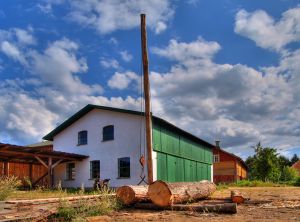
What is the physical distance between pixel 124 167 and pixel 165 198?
1541cm

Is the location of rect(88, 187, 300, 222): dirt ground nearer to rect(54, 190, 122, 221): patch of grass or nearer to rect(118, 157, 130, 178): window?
rect(54, 190, 122, 221): patch of grass

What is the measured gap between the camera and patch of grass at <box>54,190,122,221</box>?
1056cm

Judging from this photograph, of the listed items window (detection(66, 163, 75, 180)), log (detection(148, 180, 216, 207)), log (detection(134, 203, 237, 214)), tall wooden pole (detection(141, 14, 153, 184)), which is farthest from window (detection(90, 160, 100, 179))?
log (detection(134, 203, 237, 214))

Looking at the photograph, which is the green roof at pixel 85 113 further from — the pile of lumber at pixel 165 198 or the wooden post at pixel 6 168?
the pile of lumber at pixel 165 198

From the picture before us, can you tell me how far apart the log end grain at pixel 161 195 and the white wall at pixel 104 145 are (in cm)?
1410

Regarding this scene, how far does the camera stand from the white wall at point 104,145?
2733 cm

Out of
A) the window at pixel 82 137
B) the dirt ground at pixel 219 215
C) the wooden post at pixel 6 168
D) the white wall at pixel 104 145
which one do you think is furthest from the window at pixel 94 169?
the dirt ground at pixel 219 215

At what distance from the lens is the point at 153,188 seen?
42.4 feet

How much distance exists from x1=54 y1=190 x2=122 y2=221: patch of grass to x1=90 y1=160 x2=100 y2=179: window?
666 inches

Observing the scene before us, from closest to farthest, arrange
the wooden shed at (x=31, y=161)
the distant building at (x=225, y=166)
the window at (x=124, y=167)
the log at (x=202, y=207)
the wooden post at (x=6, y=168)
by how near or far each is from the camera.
Answer: the log at (x=202, y=207), the wooden shed at (x=31, y=161), the wooden post at (x=6, y=168), the window at (x=124, y=167), the distant building at (x=225, y=166)

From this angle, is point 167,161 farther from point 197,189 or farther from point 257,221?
point 257,221

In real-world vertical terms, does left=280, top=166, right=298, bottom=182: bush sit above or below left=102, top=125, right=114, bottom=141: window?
below

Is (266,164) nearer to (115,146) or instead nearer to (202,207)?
(115,146)

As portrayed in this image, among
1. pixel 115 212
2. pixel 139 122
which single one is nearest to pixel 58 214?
pixel 115 212
